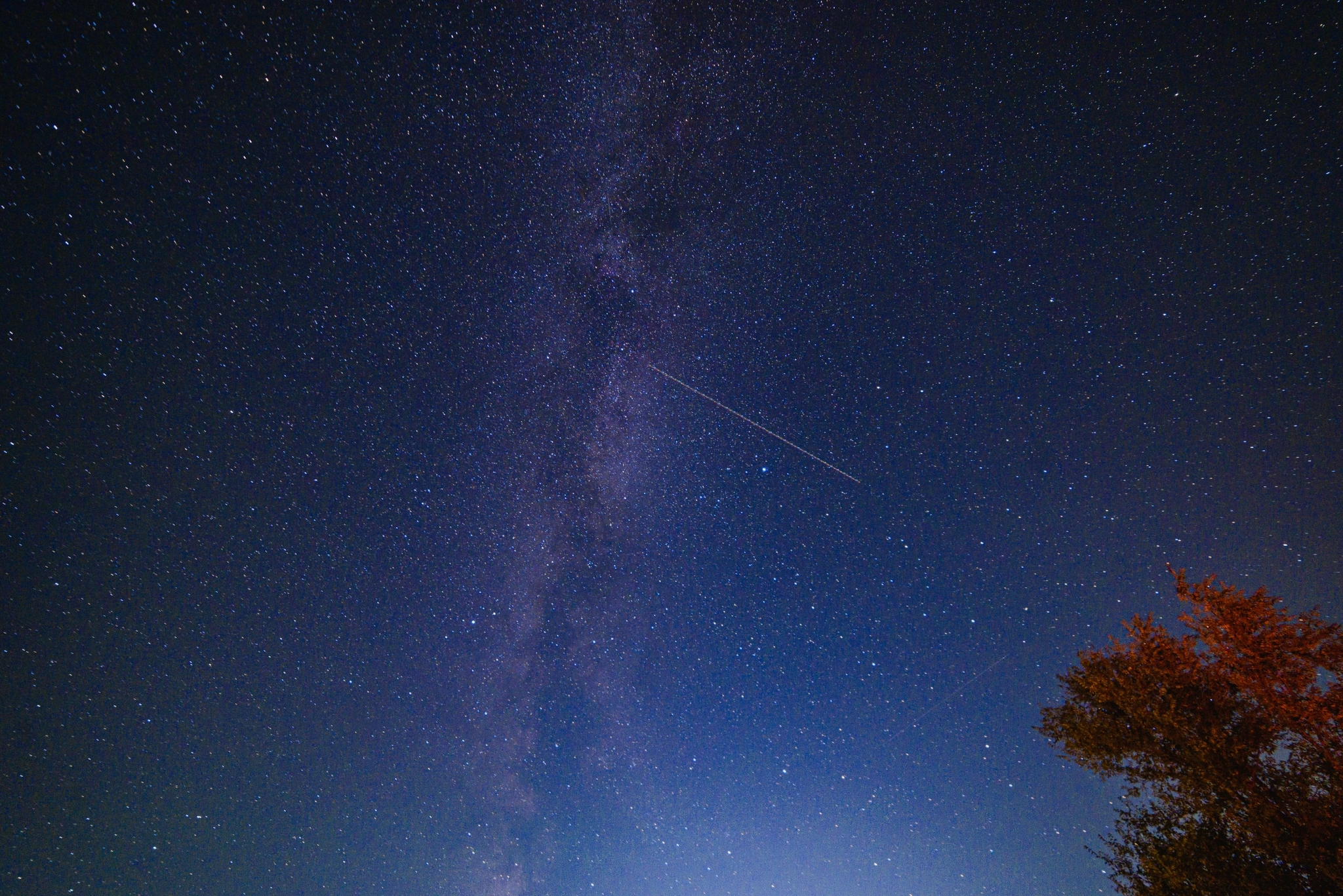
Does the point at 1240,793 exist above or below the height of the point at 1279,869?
above

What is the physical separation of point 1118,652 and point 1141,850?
2459mm

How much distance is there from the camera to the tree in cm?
533

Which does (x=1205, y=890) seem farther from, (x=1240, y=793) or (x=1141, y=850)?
(x=1240, y=793)

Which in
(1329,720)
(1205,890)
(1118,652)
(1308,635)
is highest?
(1118,652)

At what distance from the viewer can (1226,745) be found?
19.7 ft

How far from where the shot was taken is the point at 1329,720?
532 cm

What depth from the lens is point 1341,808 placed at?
5.11 m

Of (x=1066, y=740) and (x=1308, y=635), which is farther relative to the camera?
(x=1066, y=740)

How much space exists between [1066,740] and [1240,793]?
6.25 feet

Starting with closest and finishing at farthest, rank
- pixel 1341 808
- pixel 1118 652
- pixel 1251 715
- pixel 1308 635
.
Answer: pixel 1341 808
pixel 1308 635
pixel 1251 715
pixel 1118 652

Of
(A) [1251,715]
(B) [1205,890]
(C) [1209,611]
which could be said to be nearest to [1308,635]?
(C) [1209,611]

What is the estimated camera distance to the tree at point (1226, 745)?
533 cm

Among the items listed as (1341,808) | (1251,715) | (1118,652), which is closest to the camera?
(1341,808)

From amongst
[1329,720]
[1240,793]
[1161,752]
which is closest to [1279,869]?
[1240,793]
